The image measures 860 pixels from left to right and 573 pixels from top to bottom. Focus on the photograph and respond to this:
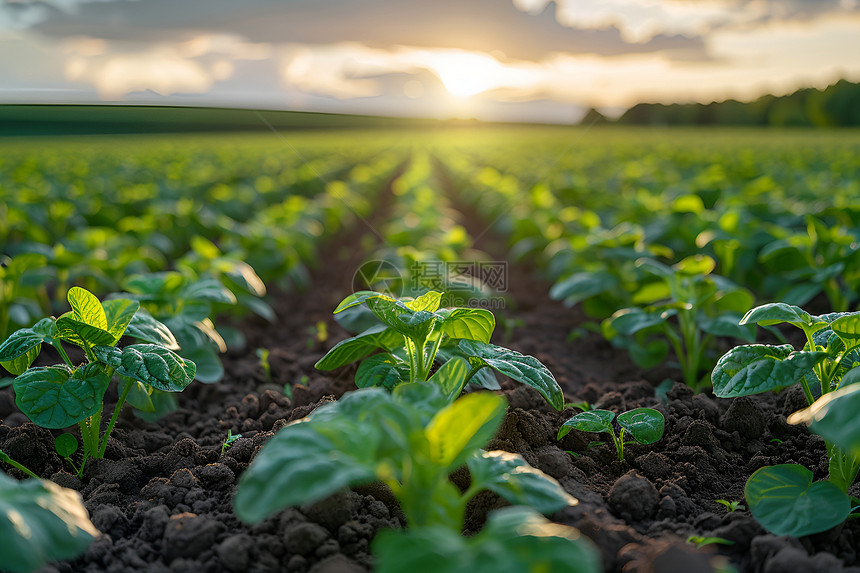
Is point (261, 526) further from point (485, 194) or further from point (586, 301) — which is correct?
point (485, 194)

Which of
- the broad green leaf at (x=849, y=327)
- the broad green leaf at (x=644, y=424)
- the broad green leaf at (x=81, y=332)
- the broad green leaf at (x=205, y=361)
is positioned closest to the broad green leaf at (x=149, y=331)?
the broad green leaf at (x=81, y=332)

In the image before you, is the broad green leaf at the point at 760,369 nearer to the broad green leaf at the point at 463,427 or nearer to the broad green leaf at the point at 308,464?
the broad green leaf at the point at 463,427

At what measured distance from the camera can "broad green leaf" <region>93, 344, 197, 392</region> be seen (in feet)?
5.80

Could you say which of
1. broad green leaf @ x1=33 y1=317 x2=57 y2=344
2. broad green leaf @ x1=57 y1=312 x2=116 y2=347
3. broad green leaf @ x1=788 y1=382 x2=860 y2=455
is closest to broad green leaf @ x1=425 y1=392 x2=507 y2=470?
broad green leaf @ x1=788 y1=382 x2=860 y2=455

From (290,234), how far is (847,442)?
4.66 m

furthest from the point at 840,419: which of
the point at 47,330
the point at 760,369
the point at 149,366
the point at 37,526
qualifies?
the point at 47,330

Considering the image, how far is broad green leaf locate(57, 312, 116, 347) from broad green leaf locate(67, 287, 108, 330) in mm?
34

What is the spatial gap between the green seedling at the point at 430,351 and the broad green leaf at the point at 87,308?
76 centimetres

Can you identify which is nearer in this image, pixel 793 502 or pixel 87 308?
pixel 793 502

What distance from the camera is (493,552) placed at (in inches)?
36.5

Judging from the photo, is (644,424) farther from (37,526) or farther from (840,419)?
(37,526)

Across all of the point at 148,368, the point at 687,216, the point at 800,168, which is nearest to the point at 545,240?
the point at 687,216

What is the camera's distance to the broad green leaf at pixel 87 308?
6.15ft

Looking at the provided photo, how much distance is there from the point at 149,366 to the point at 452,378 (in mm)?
974
